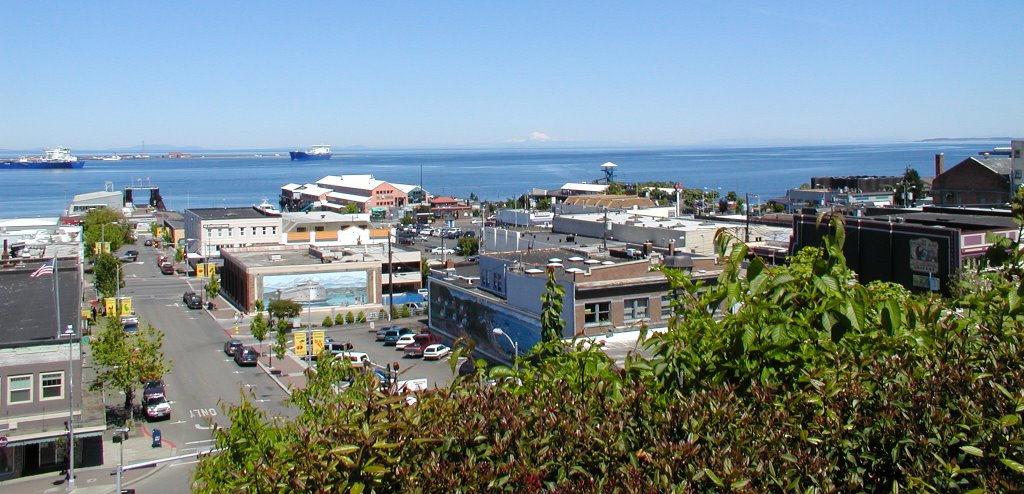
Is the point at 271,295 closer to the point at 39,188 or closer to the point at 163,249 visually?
the point at 163,249

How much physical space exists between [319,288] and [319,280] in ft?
0.85

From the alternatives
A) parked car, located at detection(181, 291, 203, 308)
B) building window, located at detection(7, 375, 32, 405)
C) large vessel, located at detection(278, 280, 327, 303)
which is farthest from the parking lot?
building window, located at detection(7, 375, 32, 405)

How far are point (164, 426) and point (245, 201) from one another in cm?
8508

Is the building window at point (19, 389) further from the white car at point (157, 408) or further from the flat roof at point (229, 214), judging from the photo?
the flat roof at point (229, 214)

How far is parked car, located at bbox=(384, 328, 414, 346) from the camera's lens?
24891 millimetres

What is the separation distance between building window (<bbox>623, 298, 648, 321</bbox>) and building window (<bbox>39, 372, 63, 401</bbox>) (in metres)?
9.95

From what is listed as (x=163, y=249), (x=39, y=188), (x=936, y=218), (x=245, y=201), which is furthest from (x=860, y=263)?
(x=39, y=188)

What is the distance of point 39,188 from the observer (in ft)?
403

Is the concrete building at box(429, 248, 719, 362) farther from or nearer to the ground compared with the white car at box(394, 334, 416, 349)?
farther from the ground

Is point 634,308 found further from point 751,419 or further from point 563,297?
point 751,419

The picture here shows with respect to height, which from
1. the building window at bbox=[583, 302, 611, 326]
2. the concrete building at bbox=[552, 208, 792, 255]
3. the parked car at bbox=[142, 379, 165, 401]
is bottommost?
the parked car at bbox=[142, 379, 165, 401]

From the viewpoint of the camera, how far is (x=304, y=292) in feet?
97.0

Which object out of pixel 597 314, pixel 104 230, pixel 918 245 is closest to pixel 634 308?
pixel 597 314

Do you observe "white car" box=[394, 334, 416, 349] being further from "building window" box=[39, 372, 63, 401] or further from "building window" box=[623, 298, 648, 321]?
"building window" box=[39, 372, 63, 401]
